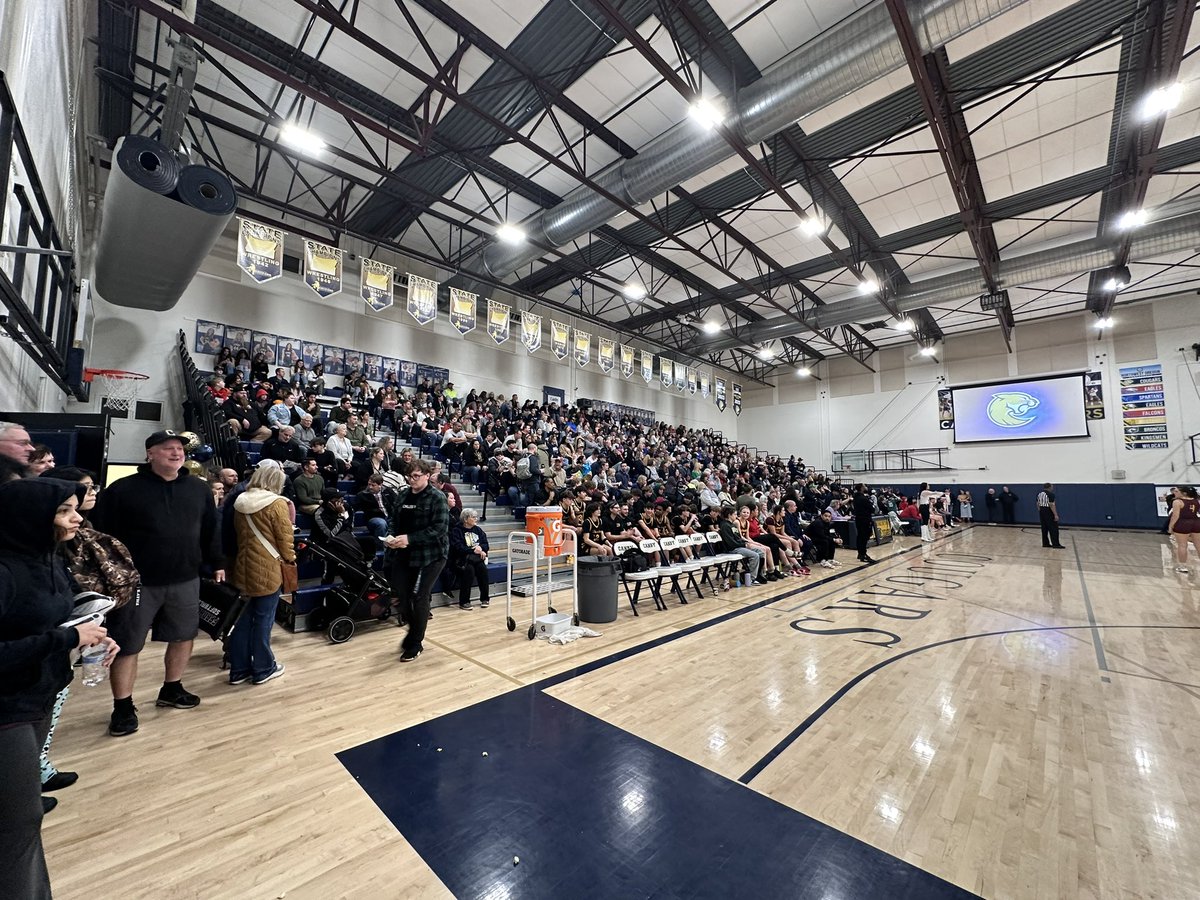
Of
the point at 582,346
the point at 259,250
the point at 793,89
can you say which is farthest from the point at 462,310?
the point at 793,89

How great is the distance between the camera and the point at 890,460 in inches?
847

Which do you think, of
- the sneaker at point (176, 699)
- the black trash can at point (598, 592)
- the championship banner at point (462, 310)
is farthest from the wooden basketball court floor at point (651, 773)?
the championship banner at point (462, 310)

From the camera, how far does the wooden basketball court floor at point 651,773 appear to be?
6.37 ft

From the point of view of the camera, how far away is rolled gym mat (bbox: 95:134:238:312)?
490cm

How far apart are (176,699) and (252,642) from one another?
1.66 feet

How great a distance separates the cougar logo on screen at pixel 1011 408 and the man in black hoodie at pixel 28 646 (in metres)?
24.5

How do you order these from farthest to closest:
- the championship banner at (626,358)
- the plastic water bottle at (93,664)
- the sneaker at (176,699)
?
1. the championship banner at (626,358)
2. the sneaker at (176,699)
3. the plastic water bottle at (93,664)

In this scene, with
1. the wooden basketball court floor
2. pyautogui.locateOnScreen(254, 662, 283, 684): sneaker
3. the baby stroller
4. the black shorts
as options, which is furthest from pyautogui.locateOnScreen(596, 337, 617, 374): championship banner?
the black shorts

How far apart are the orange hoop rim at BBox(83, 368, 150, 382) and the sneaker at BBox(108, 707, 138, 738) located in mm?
8814

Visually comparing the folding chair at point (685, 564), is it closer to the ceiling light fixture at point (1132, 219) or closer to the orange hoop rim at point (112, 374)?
the orange hoop rim at point (112, 374)

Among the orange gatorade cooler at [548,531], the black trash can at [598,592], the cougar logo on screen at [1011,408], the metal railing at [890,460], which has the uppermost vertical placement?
the cougar logo on screen at [1011,408]

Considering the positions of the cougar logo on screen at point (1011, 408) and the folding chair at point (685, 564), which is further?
the cougar logo on screen at point (1011, 408)

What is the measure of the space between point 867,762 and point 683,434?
18.4m

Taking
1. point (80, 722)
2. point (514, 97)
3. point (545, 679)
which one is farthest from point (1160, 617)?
point (514, 97)
